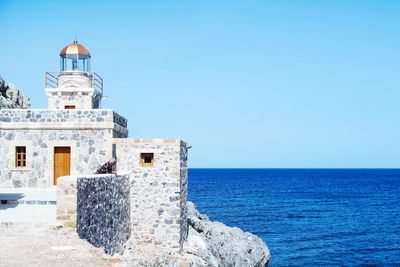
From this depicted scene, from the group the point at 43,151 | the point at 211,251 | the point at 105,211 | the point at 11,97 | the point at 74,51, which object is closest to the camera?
the point at 105,211

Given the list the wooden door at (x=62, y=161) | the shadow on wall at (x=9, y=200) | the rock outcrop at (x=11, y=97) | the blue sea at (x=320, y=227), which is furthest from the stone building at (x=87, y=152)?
the blue sea at (x=320, y=227)

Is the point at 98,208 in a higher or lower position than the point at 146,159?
lower

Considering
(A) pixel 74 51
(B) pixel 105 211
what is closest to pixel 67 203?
(B) pixel 105 211

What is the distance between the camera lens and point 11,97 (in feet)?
116

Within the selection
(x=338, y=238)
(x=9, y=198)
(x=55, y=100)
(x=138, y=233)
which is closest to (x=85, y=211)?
(x=138, y=233)

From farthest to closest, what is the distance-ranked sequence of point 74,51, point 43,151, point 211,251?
1. point 74,51
2. point 43,151
3. point 211,251

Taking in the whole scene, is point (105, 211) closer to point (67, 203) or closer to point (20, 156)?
point (67, 203)

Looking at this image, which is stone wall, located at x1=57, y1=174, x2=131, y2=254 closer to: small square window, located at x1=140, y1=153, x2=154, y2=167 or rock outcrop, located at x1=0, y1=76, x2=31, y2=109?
small square window, located at x1=140, y1=153, x2=154, y2=167

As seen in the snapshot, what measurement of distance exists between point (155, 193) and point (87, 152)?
17.6 feet

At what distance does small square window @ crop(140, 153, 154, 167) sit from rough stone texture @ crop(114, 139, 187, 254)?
13 cm

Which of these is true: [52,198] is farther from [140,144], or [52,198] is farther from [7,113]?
[7,113]

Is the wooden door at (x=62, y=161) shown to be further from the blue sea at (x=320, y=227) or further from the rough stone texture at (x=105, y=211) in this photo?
the blue sea at (x=320, y=227)

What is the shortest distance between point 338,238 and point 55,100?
25.1 m

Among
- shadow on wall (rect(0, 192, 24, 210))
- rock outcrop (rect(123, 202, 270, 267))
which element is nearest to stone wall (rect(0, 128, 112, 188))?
shadow on wall (rect(0, 192, 24, 210))
